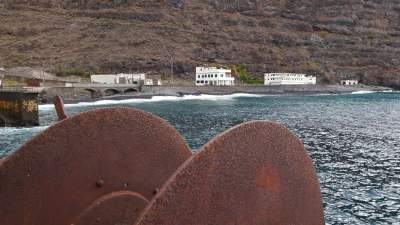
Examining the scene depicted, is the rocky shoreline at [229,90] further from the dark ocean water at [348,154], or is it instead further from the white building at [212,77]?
the dark ocean water at [348,154]

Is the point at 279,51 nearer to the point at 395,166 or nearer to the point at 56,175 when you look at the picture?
the point at 395,166

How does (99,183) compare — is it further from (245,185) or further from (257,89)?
(257,89)

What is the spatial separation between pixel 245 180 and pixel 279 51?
183726 mm

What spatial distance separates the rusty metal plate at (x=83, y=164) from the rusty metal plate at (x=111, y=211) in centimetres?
20

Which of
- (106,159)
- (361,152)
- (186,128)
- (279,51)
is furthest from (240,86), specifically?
(106,159)

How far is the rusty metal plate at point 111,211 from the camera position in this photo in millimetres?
5652

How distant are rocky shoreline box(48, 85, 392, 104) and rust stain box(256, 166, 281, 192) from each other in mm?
85847

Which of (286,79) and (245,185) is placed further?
(286,79)

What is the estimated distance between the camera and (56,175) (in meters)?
5.71

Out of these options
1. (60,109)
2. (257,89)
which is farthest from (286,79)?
(60,109)

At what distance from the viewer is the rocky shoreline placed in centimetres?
10038

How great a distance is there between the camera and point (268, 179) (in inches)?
189

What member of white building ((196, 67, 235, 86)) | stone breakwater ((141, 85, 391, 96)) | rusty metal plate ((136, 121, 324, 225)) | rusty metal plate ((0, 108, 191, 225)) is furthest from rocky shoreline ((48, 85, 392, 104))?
rusty metal plate ((136, 121, 324, 225))

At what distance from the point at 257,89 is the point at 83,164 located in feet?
450
